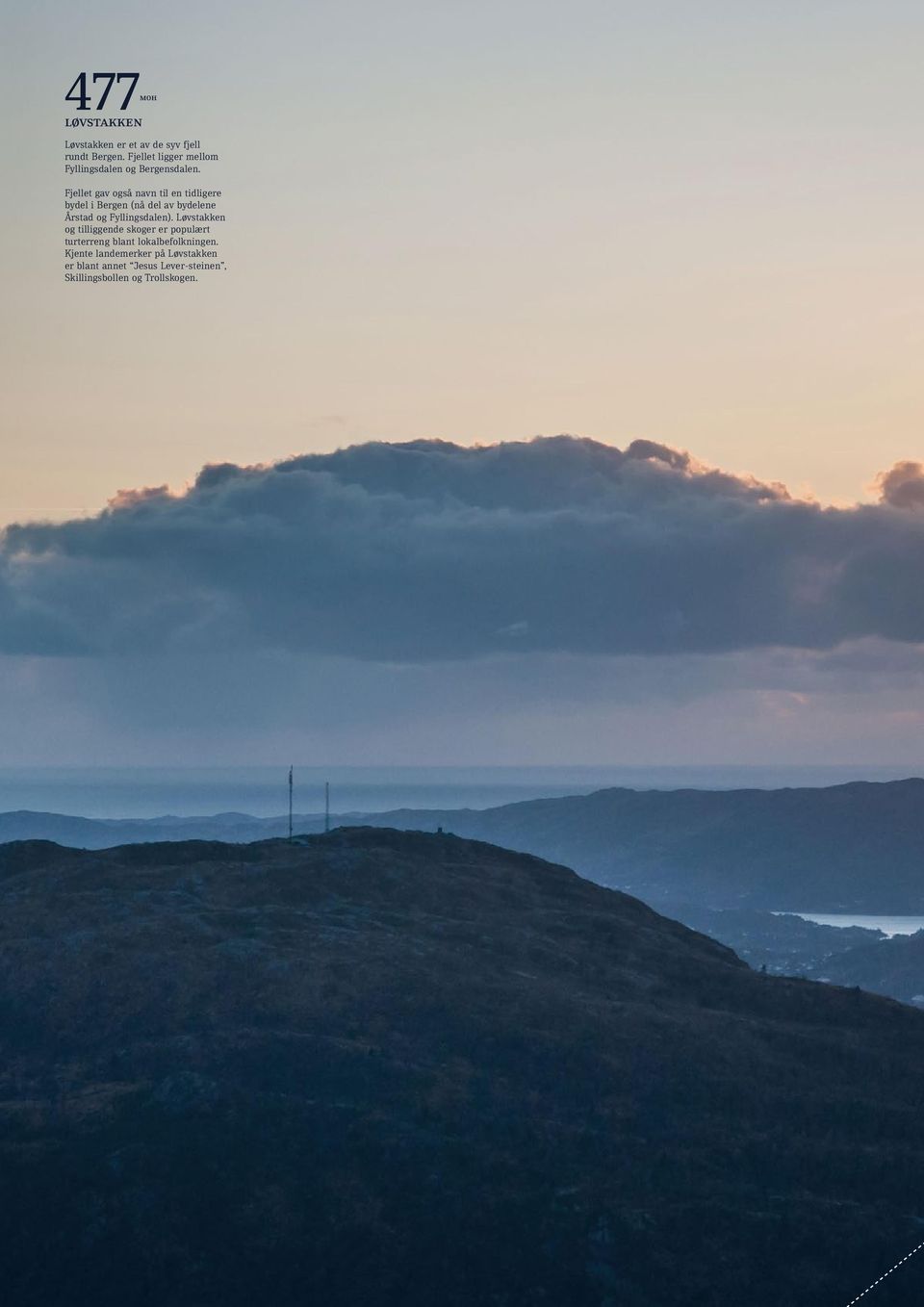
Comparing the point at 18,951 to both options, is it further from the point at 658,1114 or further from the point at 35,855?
the point at 658,1114

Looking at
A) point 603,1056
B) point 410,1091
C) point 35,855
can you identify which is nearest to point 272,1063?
point 410,1091

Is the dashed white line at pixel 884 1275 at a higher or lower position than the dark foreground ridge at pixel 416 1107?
lower

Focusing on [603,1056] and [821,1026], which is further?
[821,1026]

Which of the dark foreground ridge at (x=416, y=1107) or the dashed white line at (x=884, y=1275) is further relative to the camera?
the dark foreground ridge at (x=416, y=1107)

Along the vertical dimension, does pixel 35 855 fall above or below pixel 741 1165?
above

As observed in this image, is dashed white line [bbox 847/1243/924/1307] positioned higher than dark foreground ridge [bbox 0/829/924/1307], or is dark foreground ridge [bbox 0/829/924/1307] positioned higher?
dark foreground ridge [bbox 0/829/924/1307]

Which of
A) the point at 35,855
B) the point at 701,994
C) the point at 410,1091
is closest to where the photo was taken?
the point at 410,1091

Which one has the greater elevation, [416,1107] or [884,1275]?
[416,1107]

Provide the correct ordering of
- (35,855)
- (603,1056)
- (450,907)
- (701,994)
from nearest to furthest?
(603,1056)
(701,994)
(450,907)
(35,855)
